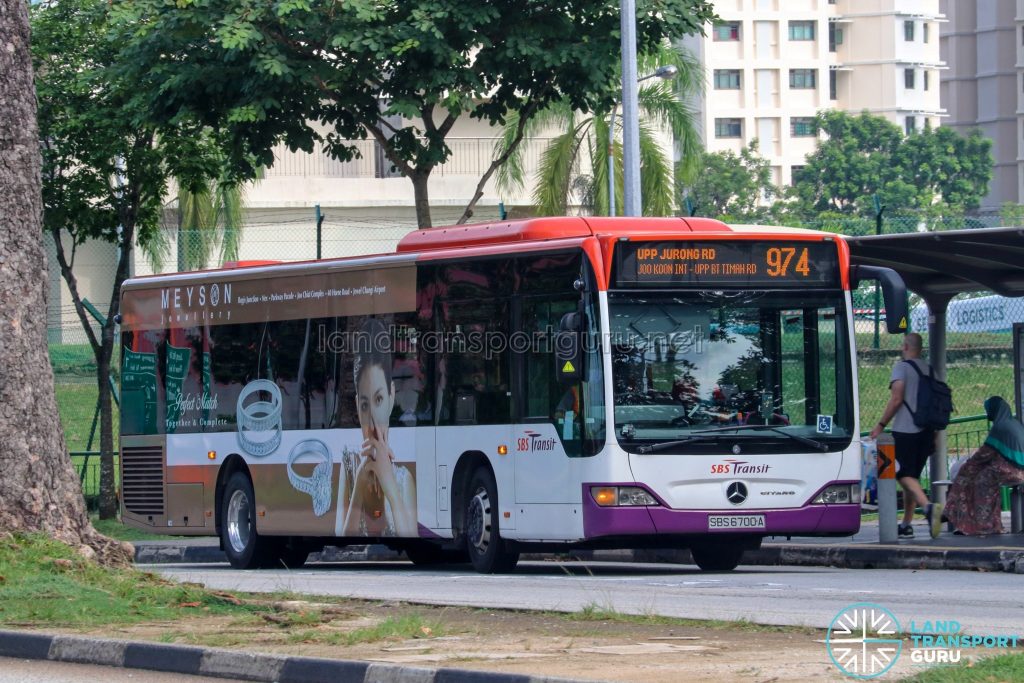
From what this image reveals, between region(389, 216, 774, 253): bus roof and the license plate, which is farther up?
region(389, 216, 774, 253): bus roof

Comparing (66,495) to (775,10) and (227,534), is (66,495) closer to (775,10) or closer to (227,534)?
(227,534)

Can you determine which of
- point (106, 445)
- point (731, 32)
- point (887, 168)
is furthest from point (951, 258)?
point (731, 32)

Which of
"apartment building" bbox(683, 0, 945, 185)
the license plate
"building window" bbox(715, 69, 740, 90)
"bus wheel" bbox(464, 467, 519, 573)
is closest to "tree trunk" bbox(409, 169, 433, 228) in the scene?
"bus wheel" bbox(464, 467, 519, 573)

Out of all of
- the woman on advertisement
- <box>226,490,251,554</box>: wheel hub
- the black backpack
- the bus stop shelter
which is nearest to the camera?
the bus stop shelter

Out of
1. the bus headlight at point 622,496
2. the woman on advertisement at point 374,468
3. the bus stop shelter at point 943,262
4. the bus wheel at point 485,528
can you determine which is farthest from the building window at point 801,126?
the bus headlight at point 622,496

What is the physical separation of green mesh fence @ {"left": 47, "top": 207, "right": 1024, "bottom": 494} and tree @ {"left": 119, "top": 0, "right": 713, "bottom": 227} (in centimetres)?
366

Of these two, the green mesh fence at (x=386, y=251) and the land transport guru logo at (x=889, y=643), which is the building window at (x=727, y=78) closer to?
the green mesh fence at (x=386, y=251)

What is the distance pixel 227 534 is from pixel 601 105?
24.8 ft

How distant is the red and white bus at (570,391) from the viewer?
14.2 meters

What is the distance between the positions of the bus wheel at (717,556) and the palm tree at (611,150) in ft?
65.4

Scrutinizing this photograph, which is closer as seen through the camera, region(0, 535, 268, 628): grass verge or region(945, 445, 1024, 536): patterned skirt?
region(0, 535, 268, 628): grass verge

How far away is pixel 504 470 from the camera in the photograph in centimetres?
1505

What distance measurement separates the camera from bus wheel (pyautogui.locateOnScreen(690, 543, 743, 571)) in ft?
51.6

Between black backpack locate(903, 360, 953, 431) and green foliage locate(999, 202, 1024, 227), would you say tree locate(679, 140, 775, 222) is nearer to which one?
green foliage locate(999, 202, 1024, 227)
